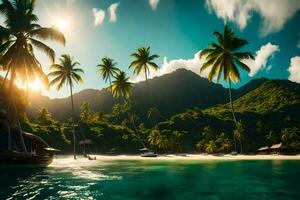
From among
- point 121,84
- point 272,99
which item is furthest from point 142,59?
point 272,99

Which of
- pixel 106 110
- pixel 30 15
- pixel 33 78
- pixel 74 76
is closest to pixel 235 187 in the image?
pixel 33 78

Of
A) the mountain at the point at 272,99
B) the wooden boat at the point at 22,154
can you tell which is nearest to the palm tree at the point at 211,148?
the wooden boat at the point at 22,154

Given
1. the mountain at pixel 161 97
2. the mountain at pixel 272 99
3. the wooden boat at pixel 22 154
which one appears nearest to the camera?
the wooden boat at pixel 22 154

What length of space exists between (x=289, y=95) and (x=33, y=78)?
93041 mm

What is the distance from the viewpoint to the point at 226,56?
4775 cm

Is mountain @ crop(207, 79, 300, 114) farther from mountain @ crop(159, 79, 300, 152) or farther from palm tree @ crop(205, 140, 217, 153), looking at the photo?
palm tree @ crop(205, 140, 217, 153)

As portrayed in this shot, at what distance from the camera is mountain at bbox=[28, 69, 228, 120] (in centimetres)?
13125

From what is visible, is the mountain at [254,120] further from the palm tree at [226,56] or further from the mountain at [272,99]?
the palm tree at [226,56]

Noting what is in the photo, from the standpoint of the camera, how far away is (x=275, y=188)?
18.1 m

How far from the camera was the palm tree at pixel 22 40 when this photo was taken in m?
28.5

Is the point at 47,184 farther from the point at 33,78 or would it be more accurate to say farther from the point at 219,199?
the point at 33,78

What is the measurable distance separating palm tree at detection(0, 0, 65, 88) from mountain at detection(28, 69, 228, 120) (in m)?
87.3

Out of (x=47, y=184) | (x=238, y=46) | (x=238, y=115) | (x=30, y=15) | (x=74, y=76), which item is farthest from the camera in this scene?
(x=238, y=115)

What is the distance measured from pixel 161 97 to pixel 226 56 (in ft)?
335
